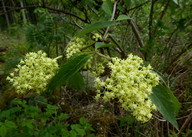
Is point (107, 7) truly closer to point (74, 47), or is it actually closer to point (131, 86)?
point (74, 47)

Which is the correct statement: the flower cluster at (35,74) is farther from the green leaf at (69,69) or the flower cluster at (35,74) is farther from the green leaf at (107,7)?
the green leaf at (107,7)

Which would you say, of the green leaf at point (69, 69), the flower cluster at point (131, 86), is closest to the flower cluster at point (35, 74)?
the green leaf at point (69, 69)

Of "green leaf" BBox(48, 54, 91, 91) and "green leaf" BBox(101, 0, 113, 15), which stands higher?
"green leaf" BBox(101, 0, 113, 15)

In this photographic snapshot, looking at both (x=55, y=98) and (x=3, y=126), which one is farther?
(x=55, y=98)

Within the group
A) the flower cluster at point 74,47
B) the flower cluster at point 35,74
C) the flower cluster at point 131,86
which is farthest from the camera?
the flower cluster at point 74,47

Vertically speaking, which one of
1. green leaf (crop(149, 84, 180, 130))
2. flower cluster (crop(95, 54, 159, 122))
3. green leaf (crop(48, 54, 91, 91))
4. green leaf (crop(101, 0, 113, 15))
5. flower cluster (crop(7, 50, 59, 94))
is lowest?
green leaf (crop(149, 84, 180, 130))

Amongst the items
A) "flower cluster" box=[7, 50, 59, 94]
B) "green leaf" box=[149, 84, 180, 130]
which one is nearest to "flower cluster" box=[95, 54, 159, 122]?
"green leaf" box=[149, 84, 180, 130]

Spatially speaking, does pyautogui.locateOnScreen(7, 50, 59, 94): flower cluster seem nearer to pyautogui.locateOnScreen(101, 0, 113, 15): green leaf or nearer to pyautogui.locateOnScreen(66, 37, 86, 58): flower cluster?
pyautogui.locateOnScreen(66, 37, 86, 58): flower cluster

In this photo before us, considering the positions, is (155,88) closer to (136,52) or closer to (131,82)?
(131,82)

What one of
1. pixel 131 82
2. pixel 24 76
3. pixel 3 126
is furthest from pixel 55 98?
pixel 131 82

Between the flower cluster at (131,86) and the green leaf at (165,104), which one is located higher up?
the flower cluster at (131,86)

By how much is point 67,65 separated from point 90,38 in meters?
0.80

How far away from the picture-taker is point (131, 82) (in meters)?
0.87

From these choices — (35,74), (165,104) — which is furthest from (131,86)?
(35,74)
